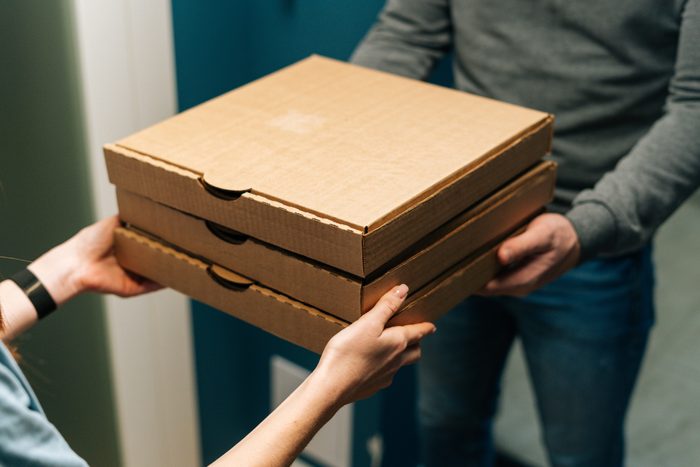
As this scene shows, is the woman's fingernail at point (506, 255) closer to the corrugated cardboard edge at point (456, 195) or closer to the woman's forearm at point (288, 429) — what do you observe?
the corrugated cardboard edge at point (456, 195)

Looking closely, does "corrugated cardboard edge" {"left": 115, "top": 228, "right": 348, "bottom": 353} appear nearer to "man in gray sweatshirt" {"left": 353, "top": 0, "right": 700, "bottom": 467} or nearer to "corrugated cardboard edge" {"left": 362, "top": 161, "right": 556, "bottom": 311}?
"corrugated cardboard edge" {"left": 362, "top": 161, "right": 556, "bottom": 311}

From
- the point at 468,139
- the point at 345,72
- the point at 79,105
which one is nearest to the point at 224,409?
the point at 79,105

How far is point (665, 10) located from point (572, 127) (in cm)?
17

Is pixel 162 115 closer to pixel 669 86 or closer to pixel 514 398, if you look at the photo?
pixel 669 86

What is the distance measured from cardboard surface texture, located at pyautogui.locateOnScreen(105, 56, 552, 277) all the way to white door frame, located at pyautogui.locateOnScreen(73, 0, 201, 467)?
0.79 feet

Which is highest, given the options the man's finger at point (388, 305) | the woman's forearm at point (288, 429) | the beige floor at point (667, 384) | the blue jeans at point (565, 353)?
the man's finger at point (388, 305)

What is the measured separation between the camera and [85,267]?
0.96 m

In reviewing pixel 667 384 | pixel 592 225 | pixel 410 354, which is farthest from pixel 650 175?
pixel 667 384

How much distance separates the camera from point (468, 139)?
885 mm

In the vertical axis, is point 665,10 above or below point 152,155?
above

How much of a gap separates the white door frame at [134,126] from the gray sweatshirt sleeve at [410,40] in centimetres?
33

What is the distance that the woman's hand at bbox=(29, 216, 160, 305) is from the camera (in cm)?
95

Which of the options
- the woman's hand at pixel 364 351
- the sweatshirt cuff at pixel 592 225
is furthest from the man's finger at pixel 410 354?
the sweatshirt cuff at pixel 592 225

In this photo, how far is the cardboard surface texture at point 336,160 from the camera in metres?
0.77
